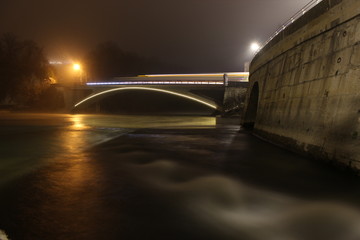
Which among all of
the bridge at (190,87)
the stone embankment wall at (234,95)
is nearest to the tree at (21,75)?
the bridge at (190,87)

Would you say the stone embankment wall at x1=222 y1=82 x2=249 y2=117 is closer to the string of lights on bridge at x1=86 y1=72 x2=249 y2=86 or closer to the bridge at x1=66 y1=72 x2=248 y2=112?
the bridge at x1=66 y1=72 x2=248 y2=112

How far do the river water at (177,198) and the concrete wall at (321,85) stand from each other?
0.69 m

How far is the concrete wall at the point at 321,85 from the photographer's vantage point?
6.62m

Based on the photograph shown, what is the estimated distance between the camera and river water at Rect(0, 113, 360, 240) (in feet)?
13.8

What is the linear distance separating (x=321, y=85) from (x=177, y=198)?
216 inches

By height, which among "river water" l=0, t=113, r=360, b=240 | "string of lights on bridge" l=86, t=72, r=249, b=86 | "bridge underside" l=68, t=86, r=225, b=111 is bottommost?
"river water" l=0, t=113, r=360, b=240

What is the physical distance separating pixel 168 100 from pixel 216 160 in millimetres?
47257

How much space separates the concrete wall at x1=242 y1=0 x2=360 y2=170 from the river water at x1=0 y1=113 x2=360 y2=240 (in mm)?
691

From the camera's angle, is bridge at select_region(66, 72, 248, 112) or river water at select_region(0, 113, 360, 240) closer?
river water at select_region(0, 113, 360, 240)

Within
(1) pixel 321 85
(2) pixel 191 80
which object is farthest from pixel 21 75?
(1) pixel 321 85

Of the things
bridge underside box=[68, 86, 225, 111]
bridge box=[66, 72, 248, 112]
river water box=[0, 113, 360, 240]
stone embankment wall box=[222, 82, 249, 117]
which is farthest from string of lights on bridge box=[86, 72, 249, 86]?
river water box=[0, 113, 360, 240]

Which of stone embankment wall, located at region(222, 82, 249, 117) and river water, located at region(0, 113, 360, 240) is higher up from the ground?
stone embankment wall, located at region(222, 82, 249, 117)

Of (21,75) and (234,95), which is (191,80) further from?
(21,75)

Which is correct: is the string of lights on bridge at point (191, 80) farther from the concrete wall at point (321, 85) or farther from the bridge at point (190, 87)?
the concrete wall at point (321, 85)
